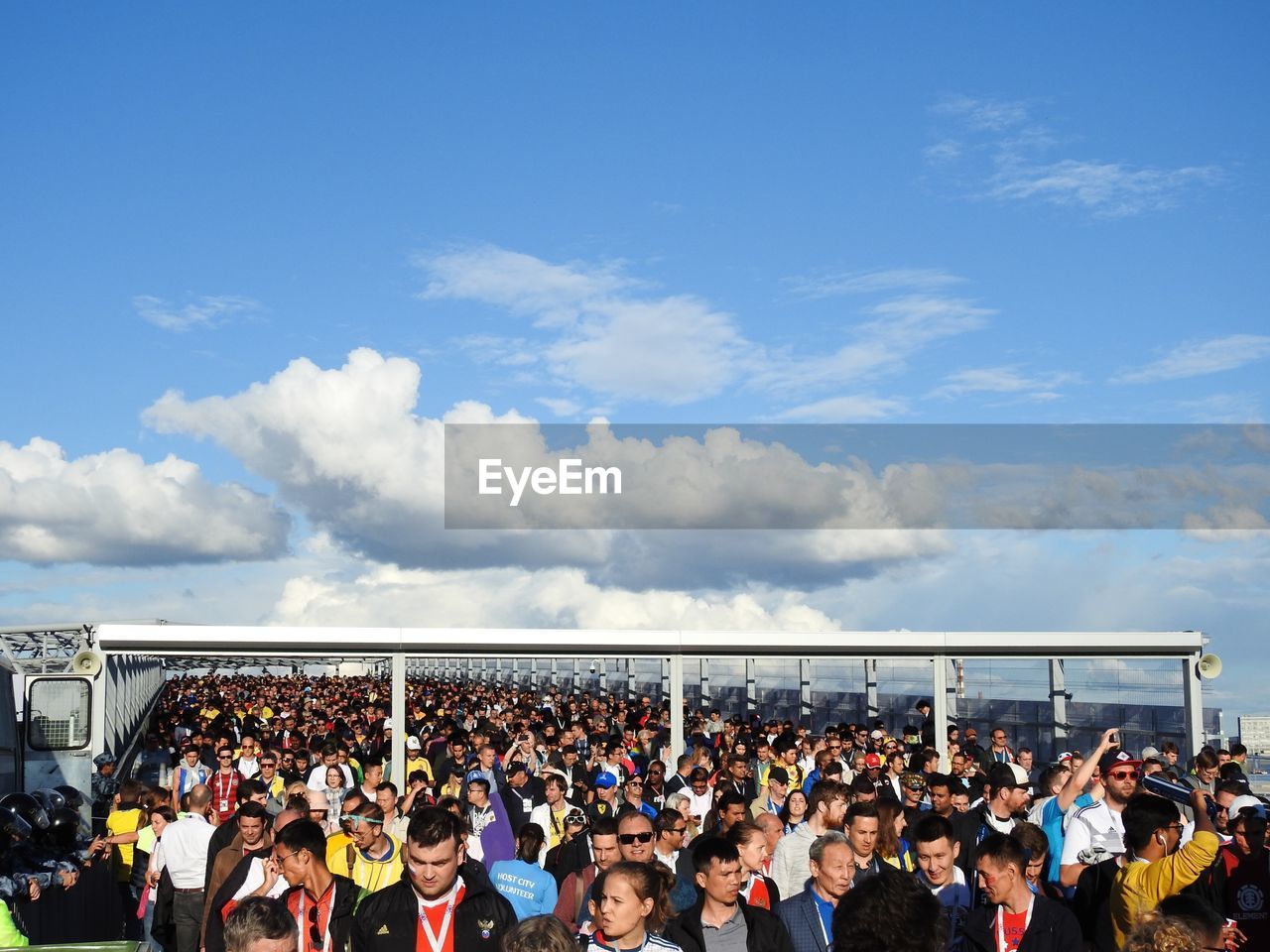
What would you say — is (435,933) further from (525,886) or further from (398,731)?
(398,731)

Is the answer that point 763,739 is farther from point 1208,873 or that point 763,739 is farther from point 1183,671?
point 1208,873

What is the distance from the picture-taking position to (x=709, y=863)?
5.38m

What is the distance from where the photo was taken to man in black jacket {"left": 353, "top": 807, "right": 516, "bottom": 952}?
4.98 metres

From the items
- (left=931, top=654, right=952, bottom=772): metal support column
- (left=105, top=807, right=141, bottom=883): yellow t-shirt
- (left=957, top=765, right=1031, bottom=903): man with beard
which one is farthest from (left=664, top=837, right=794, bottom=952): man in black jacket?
(left=931, top=654, right=952, bottom=772): metal support column

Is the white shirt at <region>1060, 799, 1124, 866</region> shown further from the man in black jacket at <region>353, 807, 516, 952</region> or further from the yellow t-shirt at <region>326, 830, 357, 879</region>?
the yellow t-shirt at <region>326, 830, 357, 879</region>

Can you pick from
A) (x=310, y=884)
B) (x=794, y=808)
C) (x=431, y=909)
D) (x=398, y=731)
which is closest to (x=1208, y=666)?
(x=794, y=808)

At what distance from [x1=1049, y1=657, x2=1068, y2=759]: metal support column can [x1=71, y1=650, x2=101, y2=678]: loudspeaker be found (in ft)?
39.3

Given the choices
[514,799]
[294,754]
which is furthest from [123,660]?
[514,799]

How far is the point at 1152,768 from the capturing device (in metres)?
8.25

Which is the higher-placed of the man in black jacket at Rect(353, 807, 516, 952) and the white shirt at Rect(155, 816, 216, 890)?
the man in black jacket at Rect(353, 807, 516, 952)

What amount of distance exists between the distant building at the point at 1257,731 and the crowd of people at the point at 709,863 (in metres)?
6.53

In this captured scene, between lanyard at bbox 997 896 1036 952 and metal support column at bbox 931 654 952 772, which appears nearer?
lanyard at bbox 997 896 1036 952

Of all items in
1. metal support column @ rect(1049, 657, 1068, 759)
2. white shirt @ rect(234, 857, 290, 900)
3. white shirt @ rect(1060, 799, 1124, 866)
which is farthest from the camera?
metal support column @ rect(1049, 657, 1068, 759)

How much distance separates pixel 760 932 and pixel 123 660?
2219 cm
